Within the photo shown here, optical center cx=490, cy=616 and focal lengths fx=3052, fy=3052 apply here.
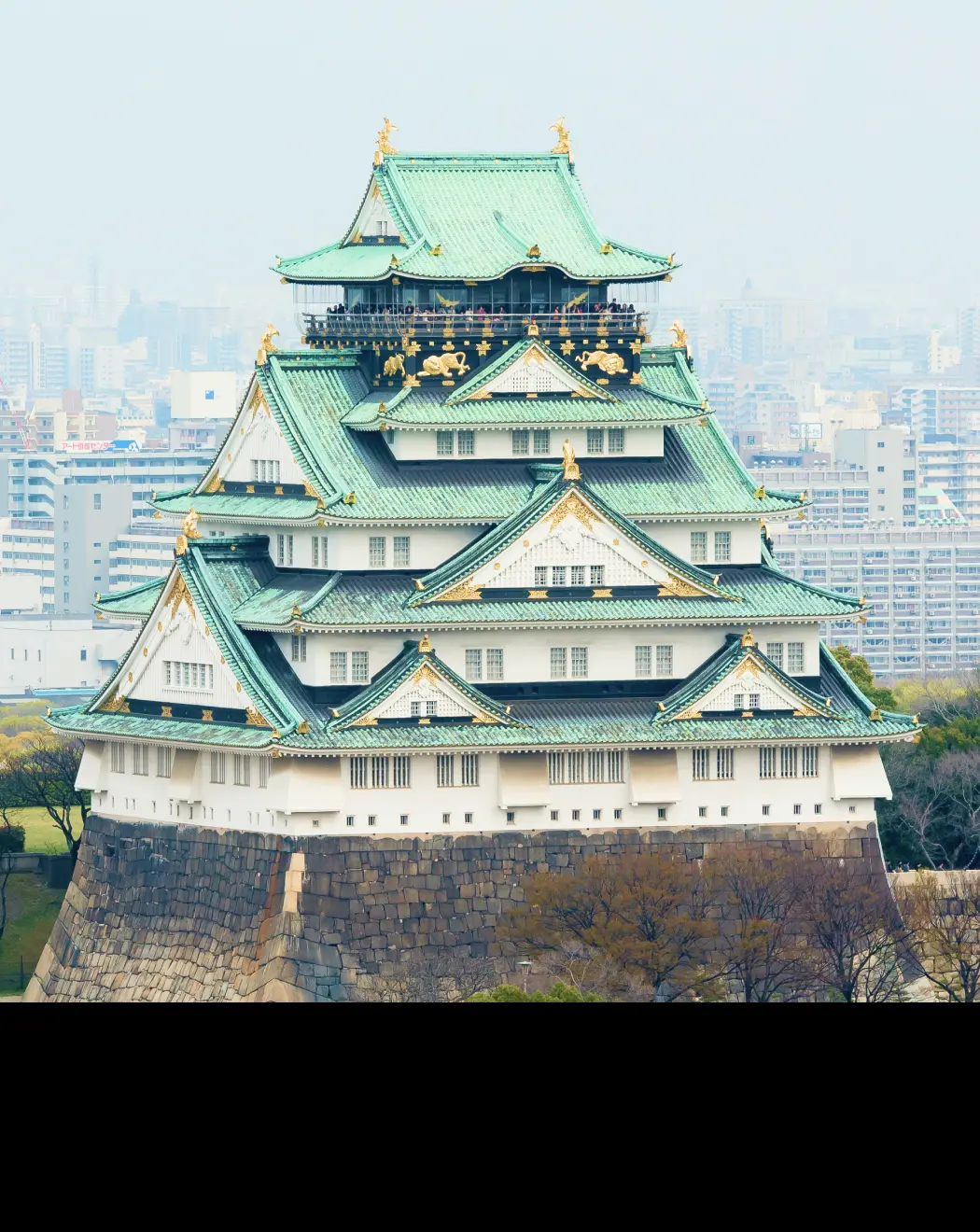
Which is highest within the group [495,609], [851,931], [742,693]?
[495,609]

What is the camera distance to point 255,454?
188ft

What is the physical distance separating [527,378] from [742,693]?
7190 mm

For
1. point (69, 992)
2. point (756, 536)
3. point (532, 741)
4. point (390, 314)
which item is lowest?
point (69, 992)

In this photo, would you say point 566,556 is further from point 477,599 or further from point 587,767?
point 587,767

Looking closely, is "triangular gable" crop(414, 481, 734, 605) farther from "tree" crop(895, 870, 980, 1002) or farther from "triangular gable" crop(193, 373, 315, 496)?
"tree" crop(895, 870, 980, 1002)

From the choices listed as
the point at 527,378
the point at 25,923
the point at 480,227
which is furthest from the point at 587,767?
the point at 25,923

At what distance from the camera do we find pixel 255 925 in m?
51.6

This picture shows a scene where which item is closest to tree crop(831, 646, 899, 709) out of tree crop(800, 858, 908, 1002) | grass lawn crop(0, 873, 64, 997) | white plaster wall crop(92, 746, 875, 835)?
white plaster wall crop(92, 746, 875, 835)

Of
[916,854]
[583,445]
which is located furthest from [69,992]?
[916,854]

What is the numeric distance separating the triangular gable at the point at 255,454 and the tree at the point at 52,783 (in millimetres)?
10038

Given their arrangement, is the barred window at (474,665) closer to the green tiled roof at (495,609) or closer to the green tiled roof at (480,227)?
the green tiled roof at (495,609)

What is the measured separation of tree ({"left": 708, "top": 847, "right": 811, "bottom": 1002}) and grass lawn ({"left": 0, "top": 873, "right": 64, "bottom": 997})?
13780mm
